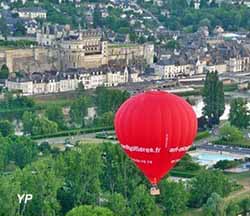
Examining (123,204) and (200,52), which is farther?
(200,52)

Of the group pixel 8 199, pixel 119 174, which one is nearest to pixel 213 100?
pixel 119 174

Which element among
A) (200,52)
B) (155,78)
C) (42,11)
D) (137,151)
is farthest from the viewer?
(42,11)

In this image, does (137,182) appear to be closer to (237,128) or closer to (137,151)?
(137,151)

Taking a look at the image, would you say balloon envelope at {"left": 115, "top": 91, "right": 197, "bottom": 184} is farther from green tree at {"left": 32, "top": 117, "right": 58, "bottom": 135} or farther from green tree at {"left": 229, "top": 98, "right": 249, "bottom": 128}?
green tree at {"left": 229, "top": 98, "right": 249, "bottom": 128}

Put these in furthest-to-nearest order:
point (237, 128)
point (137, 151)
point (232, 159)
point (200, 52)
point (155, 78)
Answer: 1. point (200, 52)
2. point (155, 78)
3. point (237, 128)
4. point (232, 159)
5. point (137, 151)

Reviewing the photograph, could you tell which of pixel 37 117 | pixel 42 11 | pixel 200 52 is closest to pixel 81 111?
pixel 37 117

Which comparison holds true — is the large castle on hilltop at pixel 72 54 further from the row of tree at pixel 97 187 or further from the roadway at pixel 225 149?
the row of tree at pixel 97 187

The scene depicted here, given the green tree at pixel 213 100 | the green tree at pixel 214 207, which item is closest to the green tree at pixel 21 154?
the green tree at pixel 214 207
